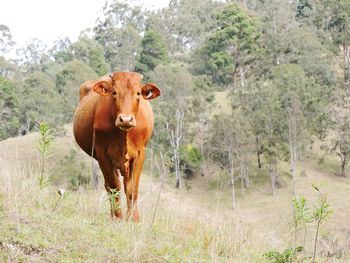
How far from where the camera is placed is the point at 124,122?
5.33m

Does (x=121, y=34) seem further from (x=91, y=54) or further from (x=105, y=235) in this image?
(x=105, y=235)

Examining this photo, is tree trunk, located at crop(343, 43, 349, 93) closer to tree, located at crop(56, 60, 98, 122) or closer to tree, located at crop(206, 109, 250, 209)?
tree, located at crop(206, 109, 250, 209)

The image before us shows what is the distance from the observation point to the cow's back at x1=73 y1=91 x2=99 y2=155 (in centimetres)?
638

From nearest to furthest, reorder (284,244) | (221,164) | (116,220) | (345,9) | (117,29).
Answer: (116,220) < (284,244) < (221,164) < (345,9) < (117,29)

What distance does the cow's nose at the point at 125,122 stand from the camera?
210 inches

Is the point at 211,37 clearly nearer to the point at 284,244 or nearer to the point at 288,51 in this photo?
the point at 288,51

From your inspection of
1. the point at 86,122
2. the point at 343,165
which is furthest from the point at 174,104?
the point at 86,122

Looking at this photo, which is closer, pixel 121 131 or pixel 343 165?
pixel 121 131

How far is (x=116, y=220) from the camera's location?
507 cm

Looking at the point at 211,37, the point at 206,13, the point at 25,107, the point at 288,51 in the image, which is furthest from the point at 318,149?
the point at 206,13

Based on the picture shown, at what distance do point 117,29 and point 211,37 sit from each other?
14.0 meters

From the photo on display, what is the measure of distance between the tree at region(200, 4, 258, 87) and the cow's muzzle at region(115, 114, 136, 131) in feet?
181

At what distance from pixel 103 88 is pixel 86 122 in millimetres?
707

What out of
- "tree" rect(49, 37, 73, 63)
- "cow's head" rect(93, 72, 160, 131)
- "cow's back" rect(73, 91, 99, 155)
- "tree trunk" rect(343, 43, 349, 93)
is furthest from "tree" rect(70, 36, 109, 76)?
"cow's head" rect(93, 72, 160, 131)
